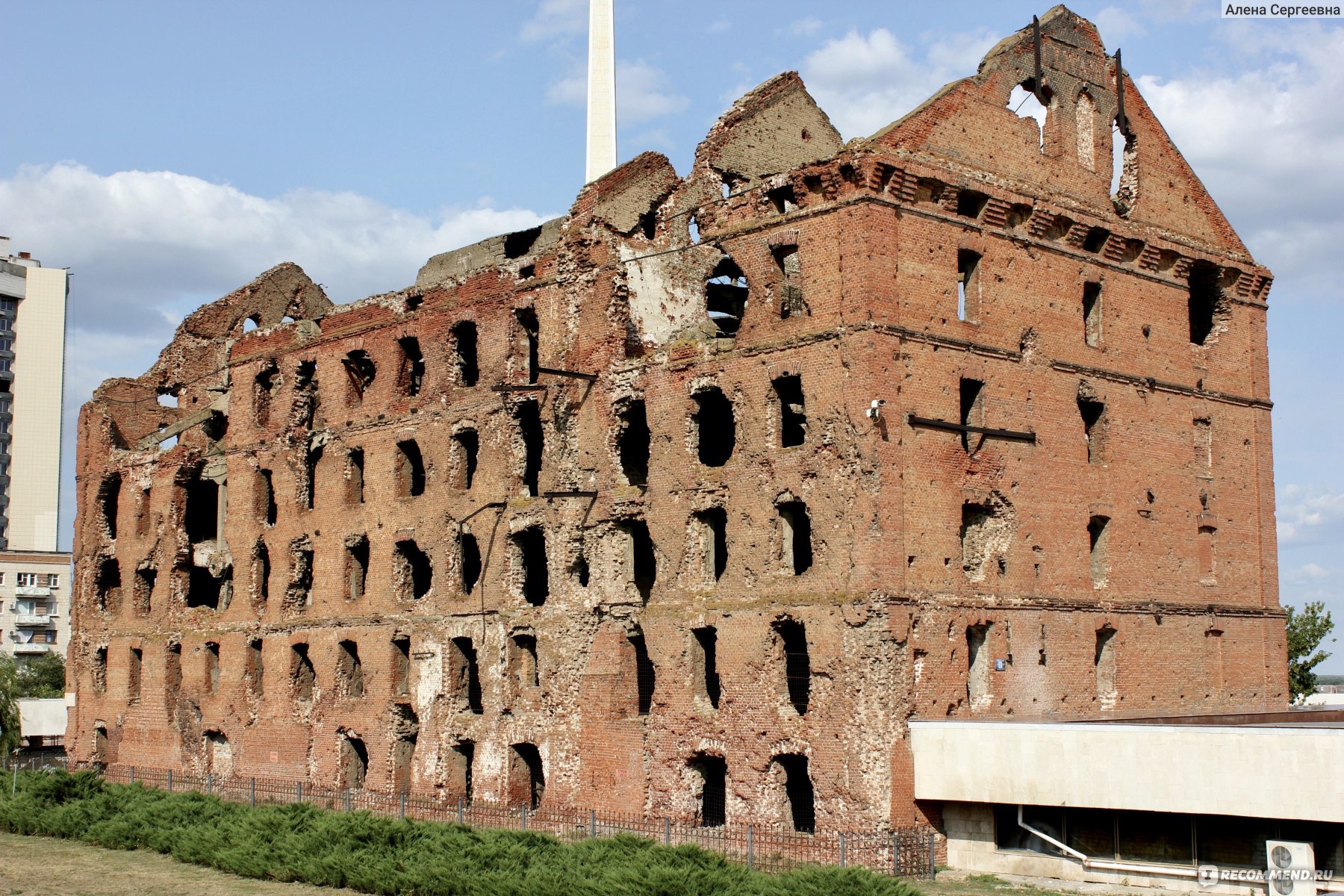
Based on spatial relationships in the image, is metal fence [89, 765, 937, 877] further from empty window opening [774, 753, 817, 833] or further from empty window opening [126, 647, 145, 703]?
empty window opening [126, 647, 145, 703]

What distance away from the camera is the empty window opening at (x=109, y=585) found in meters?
43.5

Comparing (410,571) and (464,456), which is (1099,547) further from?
(410,571)

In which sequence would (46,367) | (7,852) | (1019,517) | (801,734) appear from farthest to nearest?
(46,367) → (7,852) → (1019,517) → (801,734)

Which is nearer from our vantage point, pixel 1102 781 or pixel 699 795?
pixel 1102 781

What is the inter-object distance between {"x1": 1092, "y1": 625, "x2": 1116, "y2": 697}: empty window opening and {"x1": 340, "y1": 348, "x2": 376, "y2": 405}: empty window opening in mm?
17675

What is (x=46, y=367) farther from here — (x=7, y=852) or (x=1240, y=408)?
(x=1240, y=408)

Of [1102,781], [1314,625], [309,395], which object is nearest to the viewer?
[1102,781]

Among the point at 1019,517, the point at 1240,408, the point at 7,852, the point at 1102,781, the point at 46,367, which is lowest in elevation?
the point at 7,852

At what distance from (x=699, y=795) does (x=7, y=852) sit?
1341 cm

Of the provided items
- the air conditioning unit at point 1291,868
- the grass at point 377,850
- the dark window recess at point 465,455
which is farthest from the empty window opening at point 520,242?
the air conditioning unit at point 1291,868

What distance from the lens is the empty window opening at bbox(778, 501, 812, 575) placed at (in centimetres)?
2759

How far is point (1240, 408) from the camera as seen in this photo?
33.7 metres

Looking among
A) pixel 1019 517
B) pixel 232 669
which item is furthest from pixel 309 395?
pixel 1019 517

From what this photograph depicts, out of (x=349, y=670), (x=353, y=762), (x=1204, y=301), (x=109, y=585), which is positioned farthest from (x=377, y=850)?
(x=109, y=585)
